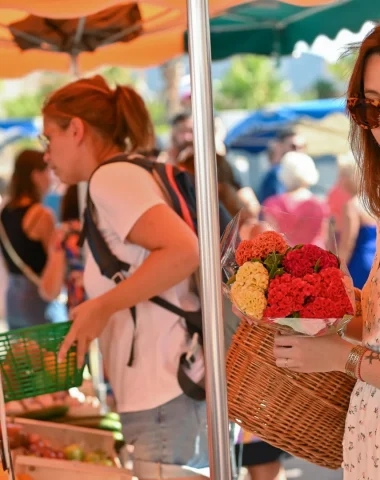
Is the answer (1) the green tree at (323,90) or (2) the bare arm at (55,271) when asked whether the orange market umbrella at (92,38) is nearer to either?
(2) the bare arm at (55,271)

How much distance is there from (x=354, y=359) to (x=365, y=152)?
526mm

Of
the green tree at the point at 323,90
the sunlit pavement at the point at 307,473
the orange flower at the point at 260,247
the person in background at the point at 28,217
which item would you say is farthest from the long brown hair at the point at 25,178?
the green tree at the point at 323,90

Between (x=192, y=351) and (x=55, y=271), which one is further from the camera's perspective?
(x=55, y=271)

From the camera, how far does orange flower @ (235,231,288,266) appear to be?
1943 millimetres

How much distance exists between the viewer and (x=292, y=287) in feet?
5.97

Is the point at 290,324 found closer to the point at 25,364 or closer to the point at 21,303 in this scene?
the point at 25,364

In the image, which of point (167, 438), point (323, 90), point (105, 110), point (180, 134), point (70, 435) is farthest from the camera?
point (323, 90)

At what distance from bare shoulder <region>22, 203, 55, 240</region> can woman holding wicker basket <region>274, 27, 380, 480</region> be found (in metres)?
4.31

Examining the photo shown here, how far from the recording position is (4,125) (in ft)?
40.2

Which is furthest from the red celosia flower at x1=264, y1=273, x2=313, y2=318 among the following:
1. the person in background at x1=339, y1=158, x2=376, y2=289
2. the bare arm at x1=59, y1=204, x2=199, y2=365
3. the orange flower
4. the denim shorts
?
the person in background at x1=339, y1=158, x2=376, y2=289

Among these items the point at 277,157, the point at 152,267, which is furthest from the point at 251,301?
the point at 277,157

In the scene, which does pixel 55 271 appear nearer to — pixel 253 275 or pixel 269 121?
pixel 253 275

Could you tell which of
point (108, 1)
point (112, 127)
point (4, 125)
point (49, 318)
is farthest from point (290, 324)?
point (4, 125)

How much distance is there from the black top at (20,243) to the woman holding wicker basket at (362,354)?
433 centimetres
